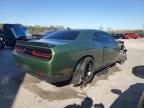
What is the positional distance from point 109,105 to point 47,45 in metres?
1.91

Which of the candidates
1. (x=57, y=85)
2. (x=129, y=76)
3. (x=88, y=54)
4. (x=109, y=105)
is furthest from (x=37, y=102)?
(x=129, y=76)

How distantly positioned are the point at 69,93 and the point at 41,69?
37.7 inches

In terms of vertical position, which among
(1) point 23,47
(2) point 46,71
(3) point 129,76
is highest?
(1) point 23,47

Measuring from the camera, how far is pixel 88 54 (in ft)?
17.6

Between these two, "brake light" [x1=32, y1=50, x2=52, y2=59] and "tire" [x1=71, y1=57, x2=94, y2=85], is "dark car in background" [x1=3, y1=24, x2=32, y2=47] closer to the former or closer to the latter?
"tire" [x1=71, y1=57, x2=94, y2=85]

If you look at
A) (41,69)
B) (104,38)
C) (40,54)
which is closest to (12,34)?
(104,38)

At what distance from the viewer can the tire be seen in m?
5.02

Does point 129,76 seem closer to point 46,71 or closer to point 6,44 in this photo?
point 46,71

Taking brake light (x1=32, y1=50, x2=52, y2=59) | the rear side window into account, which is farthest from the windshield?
brake light (x1=32, y1=50, x2=52, y2=59)

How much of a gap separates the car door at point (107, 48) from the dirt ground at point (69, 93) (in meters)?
0.70

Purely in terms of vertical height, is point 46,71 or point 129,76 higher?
point 46,71

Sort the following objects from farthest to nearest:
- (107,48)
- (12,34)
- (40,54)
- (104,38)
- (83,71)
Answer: (12,34)
(104,38)
(107,48)
(83,71)
(40,54)

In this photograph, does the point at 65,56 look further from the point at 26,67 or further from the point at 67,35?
the point at 67,35

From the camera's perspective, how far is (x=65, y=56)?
4.48 meters
